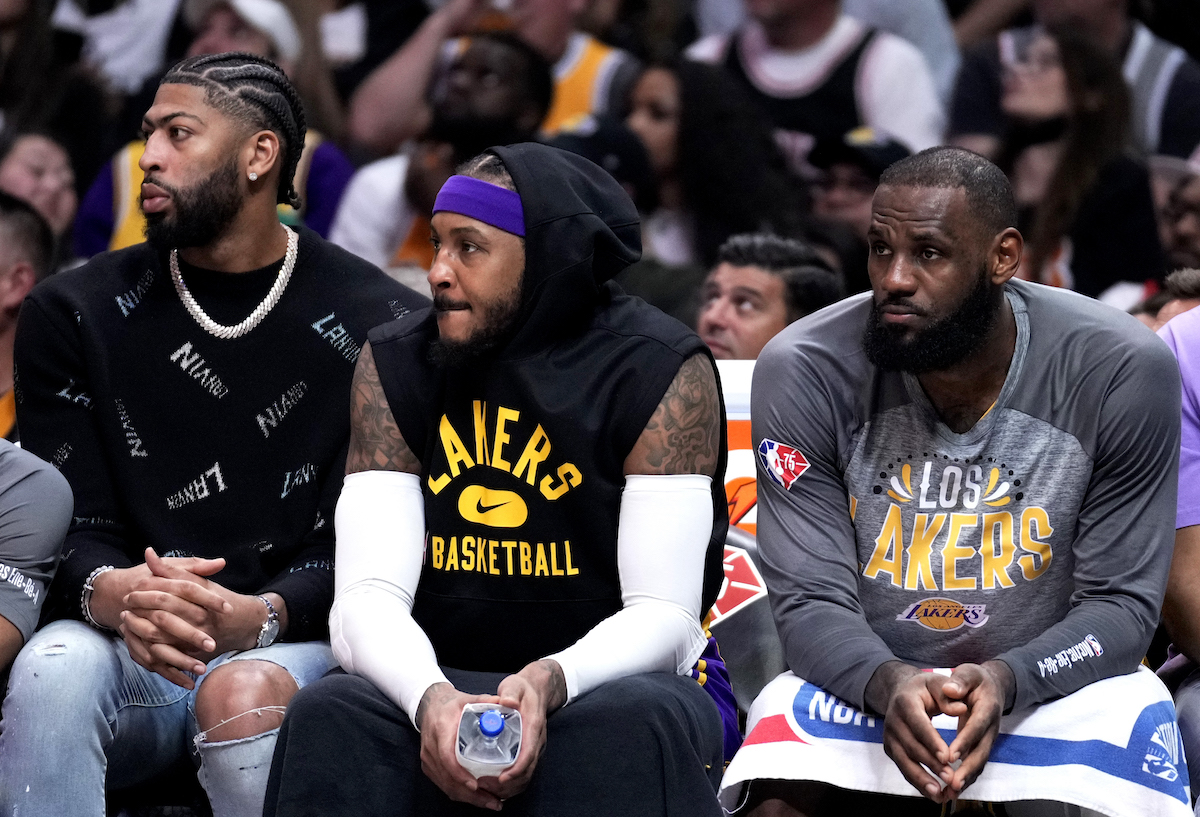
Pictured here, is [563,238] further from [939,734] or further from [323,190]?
[323,190]

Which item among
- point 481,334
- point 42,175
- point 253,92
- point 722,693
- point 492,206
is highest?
point 253,92

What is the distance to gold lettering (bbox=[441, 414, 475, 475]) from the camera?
100 inches

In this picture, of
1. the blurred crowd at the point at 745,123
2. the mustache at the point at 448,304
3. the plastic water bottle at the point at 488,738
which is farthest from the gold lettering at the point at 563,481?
the blurred crowd at the point at 745,123

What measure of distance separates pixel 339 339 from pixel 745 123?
10.4 feet

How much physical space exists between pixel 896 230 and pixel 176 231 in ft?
4.60

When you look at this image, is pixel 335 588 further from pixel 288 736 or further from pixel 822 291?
pixel 822 291

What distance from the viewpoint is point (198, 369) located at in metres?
2.90

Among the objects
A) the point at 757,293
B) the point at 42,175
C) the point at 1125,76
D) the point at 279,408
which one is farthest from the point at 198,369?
the point at 1125,76

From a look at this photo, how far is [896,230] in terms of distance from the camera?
8.34ft

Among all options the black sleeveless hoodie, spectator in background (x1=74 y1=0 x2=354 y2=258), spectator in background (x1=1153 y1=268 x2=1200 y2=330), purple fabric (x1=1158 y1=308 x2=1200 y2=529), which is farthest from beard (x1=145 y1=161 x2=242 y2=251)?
spectator in background (x1=74 y1=0 x2=354 y2=258)

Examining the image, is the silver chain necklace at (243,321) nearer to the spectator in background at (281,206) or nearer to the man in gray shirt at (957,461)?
the man in gray shirt at (957,461)

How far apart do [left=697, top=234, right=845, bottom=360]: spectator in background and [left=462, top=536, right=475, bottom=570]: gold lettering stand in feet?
5.83

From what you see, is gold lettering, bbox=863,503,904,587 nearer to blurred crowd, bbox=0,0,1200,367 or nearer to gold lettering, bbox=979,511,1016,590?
gold lettering, bbox=979,511,1016,590

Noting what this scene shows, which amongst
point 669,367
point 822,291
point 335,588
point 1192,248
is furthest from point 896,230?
point 1192,248
